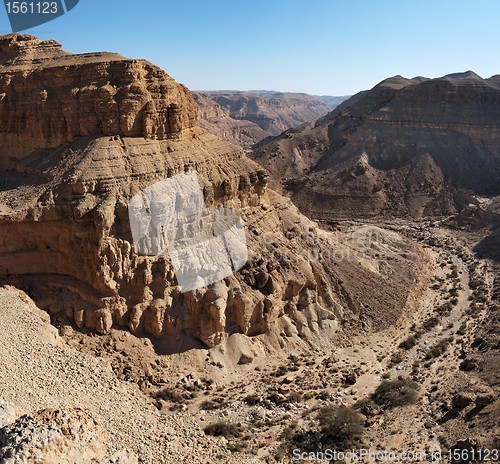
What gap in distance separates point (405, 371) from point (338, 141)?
79.3 metres

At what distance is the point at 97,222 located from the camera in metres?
29.1

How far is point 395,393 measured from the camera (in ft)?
95.1

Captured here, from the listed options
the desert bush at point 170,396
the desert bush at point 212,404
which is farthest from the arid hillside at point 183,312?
the desert bush at point 170,396

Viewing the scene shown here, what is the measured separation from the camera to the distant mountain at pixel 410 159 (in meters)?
79.7

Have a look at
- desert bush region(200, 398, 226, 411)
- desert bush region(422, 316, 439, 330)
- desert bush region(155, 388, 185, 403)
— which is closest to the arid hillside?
desert bush region(200, 398, 226, 411)

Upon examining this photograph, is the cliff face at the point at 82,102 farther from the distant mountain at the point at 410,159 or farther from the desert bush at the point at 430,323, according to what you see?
the distant mountain at the point at 410,159

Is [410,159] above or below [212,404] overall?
above

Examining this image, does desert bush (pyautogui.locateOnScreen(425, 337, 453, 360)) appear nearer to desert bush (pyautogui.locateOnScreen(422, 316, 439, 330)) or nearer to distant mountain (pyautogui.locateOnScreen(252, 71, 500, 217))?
desert bush (pyautogui.locateOnScreen(422, 316, 439, 330))

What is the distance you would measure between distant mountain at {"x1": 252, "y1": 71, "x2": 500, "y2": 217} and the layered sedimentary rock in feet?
126

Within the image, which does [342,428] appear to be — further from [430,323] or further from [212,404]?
[430,323]

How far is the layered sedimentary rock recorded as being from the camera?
3005 cm

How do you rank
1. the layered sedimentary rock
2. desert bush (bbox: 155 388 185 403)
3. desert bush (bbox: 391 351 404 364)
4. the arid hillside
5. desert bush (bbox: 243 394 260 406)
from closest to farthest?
the arid hillside
desert bush (bbox: 155 388 185 403)
desert bush (bbox: 243 394 260 406)
the layered sedimentary rock
desert bush (bbox: 391 351 404 364)

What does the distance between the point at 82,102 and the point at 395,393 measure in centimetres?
2851

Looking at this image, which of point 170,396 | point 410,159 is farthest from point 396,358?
point 410,159
